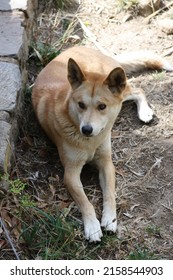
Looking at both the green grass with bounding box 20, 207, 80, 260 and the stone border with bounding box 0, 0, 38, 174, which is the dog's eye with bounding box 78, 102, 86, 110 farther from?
the green grass with bounding box 20, 207, 80, 260

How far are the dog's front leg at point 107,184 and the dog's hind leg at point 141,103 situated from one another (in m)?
0.63

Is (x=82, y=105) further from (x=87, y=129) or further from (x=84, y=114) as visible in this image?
(x=87, y=129)

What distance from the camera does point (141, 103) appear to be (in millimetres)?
5230

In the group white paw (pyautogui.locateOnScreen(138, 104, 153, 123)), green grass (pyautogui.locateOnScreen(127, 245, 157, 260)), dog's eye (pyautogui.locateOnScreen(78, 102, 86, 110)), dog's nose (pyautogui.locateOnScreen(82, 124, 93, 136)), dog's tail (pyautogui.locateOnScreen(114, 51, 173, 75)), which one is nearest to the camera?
green grass (pyautogui.locateOnScreen(127, 245, 157, 260))

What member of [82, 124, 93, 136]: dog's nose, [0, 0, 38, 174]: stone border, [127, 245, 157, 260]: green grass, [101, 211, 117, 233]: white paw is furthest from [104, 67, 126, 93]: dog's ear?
[127, 245, 157, 260]: green grass

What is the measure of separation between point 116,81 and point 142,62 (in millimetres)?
1413

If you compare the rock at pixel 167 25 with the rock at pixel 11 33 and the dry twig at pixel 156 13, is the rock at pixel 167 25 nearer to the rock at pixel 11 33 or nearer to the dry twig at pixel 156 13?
the dry twig at pixel 156 13

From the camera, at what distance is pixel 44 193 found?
4.42 metres

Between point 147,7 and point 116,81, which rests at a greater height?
point 116,81

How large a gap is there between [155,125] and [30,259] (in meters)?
1.87


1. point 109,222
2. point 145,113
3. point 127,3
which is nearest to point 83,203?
point 109,222

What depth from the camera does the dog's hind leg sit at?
16.8ft

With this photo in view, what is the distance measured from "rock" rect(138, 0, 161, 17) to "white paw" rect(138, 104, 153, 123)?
160 centimetres

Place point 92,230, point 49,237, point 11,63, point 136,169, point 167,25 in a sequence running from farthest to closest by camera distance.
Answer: point 167,25 < point 11,63 < point 136,169 < point 92,230 < point 49,237
